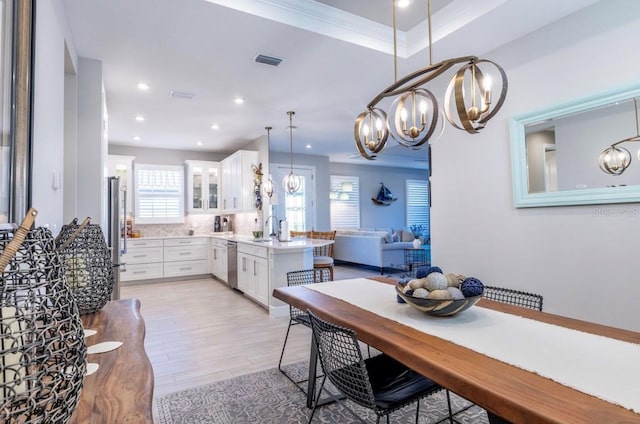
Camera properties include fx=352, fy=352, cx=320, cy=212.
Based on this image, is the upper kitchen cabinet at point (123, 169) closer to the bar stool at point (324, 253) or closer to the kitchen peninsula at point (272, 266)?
the kitchen peninsula at point (272, 266)

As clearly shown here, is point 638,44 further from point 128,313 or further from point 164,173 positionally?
point 164,173

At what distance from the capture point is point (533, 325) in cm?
155

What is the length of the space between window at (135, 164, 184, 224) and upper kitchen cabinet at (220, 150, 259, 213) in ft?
4.04

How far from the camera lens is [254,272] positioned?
4.90 m

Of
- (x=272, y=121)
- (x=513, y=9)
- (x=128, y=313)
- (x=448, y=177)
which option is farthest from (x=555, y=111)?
(x=272, y=121)

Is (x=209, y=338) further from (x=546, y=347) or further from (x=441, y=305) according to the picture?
(x=546, y=347)

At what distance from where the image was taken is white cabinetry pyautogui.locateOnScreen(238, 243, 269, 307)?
4.54m

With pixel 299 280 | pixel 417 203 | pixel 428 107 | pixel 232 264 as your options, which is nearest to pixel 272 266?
pixel 299 280

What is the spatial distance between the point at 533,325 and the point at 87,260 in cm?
194

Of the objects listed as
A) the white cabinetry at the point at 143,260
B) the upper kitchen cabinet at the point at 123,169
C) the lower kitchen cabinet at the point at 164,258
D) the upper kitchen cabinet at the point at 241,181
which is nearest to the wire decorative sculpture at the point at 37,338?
the upper kitchen cabinet at the point at 241,181

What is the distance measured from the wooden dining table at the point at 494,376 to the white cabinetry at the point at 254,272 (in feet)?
9.37

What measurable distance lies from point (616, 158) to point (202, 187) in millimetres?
6717

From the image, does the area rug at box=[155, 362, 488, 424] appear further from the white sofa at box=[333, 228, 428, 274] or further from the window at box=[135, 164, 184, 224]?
the window at box=[135, 164, 184, 224]

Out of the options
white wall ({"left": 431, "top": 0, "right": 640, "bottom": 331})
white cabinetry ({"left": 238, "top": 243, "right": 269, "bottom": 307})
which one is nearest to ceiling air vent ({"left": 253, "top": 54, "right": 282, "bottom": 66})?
white wall ({"left": 431, "top": 0, "right": 640, "bottom": 331})
